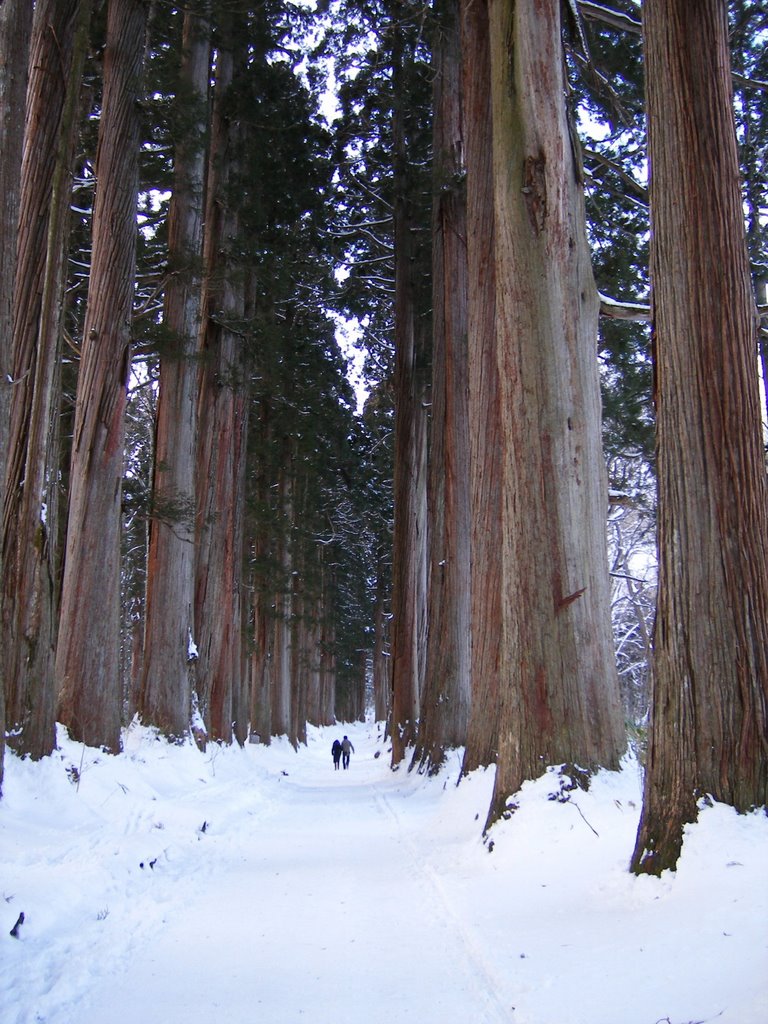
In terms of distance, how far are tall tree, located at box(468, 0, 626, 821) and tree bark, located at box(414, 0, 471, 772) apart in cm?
618

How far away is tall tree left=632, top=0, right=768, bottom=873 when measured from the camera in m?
4.23

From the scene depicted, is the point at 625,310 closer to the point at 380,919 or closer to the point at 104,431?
the point at 380,919

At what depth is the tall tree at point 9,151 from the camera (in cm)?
664

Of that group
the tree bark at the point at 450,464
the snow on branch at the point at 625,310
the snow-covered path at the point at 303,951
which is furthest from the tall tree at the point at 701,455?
the tree bark at the point at 450,464

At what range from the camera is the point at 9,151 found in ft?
22.2

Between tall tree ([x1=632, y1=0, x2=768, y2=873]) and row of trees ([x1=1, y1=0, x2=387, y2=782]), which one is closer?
tall tree ([x1=632, y1=0, x2=768, y2=873])

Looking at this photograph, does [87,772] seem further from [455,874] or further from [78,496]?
[455,874]

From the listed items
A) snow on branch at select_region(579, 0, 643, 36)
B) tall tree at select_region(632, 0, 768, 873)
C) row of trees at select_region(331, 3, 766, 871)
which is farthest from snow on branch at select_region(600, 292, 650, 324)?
snow on branch at select_region(579, 0, 643, 36)

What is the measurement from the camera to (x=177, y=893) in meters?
5.50

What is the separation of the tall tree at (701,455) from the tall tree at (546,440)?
2039mm

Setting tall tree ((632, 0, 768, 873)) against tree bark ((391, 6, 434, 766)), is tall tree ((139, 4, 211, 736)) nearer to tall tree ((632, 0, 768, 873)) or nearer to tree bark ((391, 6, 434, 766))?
tree bark ((391, 6, 434, 766))

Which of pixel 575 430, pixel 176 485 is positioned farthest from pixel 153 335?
pixel 575 430

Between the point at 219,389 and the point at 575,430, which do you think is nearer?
the point at 575,430

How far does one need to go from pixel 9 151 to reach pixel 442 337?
8299 millimetres
